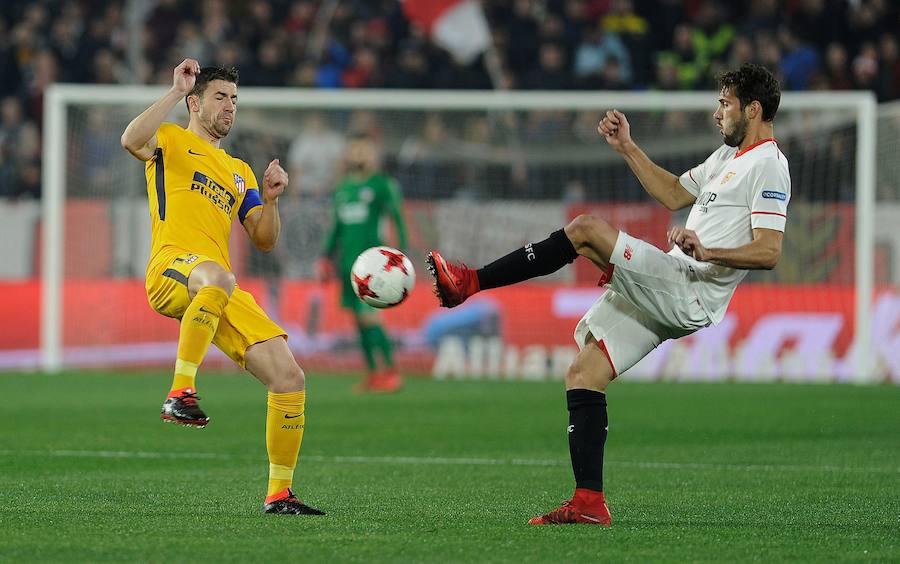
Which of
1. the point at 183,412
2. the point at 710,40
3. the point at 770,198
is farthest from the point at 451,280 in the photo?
the point at 710,40

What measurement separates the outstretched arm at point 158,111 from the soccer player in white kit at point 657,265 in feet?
4.51

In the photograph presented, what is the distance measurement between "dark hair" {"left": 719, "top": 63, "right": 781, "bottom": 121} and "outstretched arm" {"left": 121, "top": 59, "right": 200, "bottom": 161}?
2416mm

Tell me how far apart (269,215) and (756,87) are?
2325 millimetres

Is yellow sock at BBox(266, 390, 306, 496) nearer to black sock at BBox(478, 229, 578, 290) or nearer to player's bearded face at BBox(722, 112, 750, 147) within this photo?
black sock at BBox(478, 229, 578, 290)

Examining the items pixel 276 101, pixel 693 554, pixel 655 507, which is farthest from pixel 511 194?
pixel 693 554

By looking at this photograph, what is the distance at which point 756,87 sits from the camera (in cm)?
669

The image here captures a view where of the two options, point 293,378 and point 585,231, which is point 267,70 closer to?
point 293,378

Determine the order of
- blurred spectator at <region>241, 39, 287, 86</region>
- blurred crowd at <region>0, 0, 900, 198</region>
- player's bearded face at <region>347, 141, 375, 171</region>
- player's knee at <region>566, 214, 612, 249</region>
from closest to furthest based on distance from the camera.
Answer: player's knee at <region>566, 214, 612, 249</region>, player's bearded face at <region>347, 141, 375, 171</region>, blurred crowd at <region>0, 0, 900, 198</region>, blurred spectator at <region>241, 39, 287, 86</region>

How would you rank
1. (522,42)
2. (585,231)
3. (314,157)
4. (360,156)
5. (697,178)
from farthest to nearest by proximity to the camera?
→ 1. (522,42)
2. (314,157)
3. (360,156)
4. (697,178)
5. (585,231)

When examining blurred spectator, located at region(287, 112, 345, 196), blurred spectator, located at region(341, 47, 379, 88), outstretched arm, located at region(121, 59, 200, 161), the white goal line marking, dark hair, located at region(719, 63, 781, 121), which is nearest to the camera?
outstretched arm, located at region(121, 59, 200, 161)

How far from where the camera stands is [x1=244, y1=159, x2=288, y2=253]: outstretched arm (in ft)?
22.6

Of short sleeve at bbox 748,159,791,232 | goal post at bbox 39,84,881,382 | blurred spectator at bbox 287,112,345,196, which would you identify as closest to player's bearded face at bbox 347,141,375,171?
goal post at bbox 39,84,881,382

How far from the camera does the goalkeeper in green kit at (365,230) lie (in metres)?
14.3

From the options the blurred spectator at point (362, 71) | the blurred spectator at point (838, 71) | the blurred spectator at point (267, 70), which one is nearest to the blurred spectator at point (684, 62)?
the blurred spectator at point (838, 71)
